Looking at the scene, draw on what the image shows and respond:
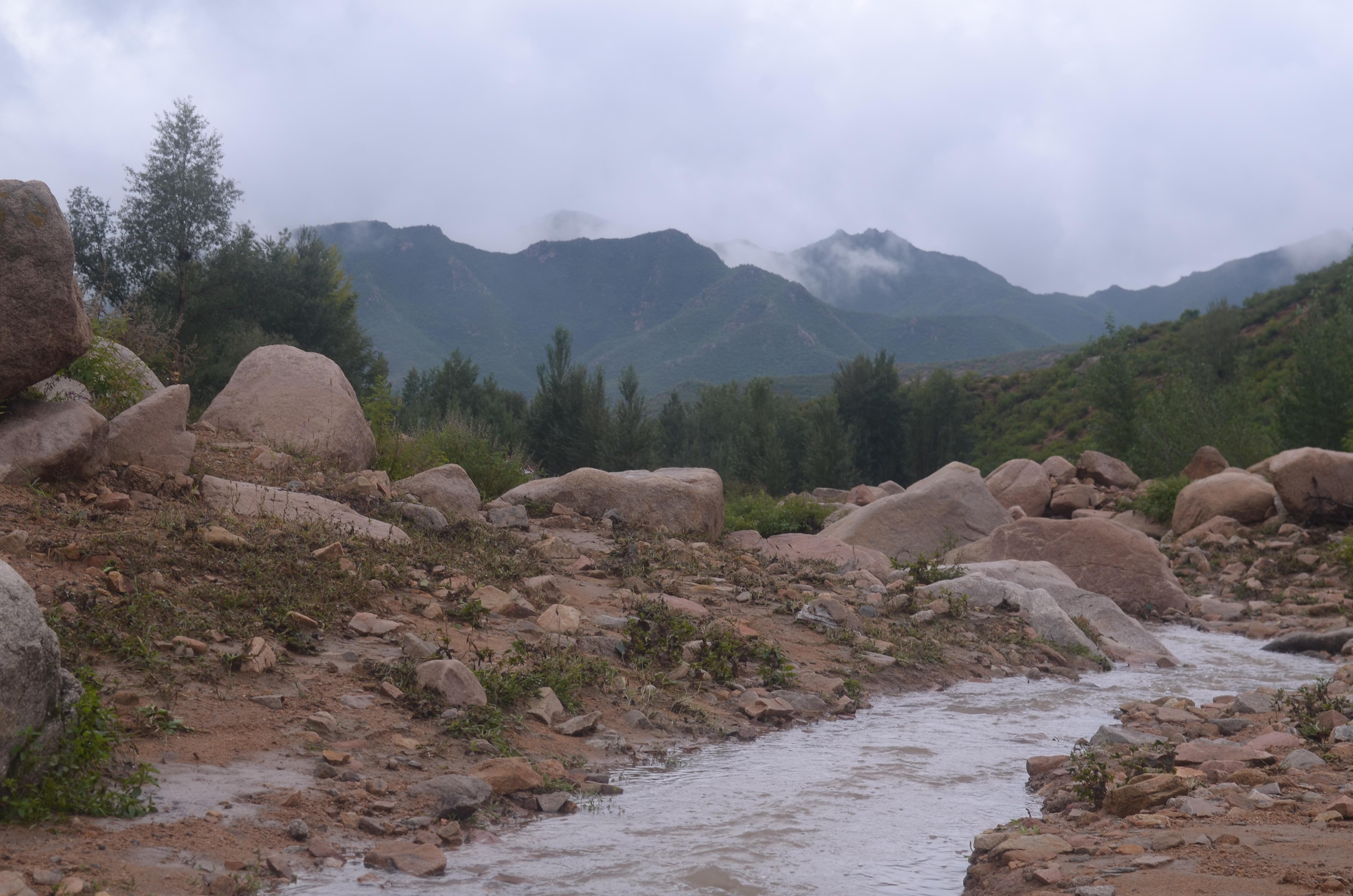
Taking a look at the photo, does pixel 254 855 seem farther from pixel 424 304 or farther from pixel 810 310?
pixel 424 304

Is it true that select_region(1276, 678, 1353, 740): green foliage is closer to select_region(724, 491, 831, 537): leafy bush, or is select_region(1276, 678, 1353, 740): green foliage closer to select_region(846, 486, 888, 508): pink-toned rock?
select_region(724, 491, 831, 537): leafy bush

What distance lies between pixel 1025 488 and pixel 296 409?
14.9 metres

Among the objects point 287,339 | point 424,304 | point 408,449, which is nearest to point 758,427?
point 287,339

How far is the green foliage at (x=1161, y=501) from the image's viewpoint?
17.5m

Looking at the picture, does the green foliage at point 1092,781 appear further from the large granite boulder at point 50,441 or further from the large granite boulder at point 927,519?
the large granite boulder at point 927,519

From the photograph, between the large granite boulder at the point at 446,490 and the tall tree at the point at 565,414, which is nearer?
the large granite boulder at the point at 446,490

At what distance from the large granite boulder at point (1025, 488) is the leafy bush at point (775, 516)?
4.68 meters

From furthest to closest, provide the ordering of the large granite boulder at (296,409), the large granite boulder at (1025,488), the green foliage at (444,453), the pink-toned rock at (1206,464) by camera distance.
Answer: the pink-toned rock at (1206,464), the large granite boulder at (1025,488), the green foliage at (444,453), the large granite boulder at (296,409)

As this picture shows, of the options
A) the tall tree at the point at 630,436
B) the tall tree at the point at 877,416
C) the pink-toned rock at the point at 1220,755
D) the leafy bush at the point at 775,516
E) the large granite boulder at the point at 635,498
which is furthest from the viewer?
the tall tree at the point at 877,416

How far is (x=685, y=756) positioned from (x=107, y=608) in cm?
275

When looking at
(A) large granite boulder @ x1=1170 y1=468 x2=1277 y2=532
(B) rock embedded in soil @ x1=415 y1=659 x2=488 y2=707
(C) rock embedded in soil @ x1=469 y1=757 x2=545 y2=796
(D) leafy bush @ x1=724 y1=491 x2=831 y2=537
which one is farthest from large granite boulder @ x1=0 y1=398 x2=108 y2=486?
(A) large granite boulder @ x1=1170 y1=468 x2=1277 y2=532

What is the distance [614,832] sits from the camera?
11.1 feet

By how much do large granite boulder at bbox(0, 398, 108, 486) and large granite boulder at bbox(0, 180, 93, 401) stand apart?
7.8 inches

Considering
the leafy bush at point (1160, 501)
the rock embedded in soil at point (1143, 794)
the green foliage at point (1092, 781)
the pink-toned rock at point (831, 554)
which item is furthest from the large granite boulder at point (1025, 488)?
the rock embedded in soil at point (1143, 794)
